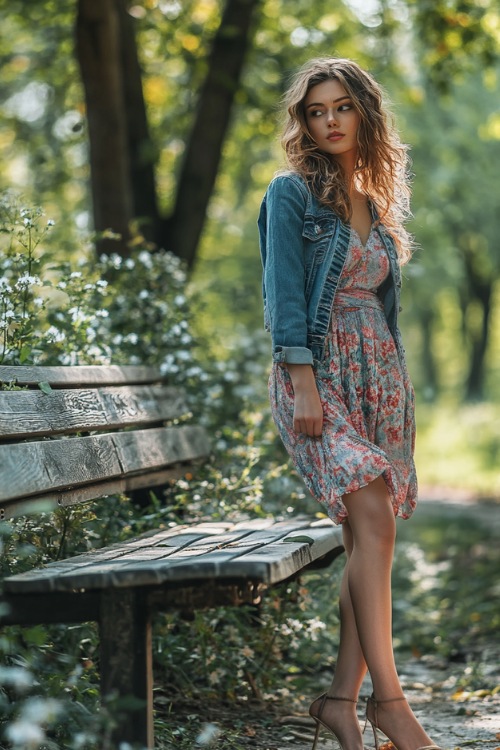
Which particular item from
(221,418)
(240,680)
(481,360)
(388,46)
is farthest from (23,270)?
(481,360)

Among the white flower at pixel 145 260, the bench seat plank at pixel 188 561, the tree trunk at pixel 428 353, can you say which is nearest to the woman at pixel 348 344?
the bench seat plank at pixel 188 561

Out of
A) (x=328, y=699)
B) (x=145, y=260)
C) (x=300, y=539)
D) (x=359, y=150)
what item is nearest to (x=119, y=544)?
(x=300, y=539)

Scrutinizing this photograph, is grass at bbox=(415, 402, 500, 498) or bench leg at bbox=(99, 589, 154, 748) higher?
bench leg at bbox=(99, 589, 154, 748)

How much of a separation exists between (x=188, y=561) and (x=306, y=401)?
0.81 metres

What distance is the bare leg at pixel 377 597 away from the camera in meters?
3.42

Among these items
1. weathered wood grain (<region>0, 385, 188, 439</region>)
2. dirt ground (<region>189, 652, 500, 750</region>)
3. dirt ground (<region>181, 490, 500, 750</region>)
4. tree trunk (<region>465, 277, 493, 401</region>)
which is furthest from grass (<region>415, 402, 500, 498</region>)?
weathered wood grain (<region>0, 385, 188, 439</region>)

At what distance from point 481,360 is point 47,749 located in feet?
91.0

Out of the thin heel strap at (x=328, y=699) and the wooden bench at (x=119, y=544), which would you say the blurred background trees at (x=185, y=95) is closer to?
the wooden bench at (x=119, y=544)

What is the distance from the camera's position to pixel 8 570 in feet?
11.0

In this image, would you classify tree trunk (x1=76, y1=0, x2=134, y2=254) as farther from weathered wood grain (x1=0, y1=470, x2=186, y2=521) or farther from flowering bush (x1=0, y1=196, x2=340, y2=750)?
weathered wood grain (x1=0, y1=470, x2=186, y2=521)

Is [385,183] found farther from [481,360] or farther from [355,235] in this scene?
[481,360]

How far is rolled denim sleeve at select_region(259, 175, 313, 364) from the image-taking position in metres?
3.51

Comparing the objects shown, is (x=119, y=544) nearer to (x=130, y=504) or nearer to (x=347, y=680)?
(x=347, y=680)

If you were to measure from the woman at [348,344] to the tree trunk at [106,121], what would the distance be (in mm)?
3226
